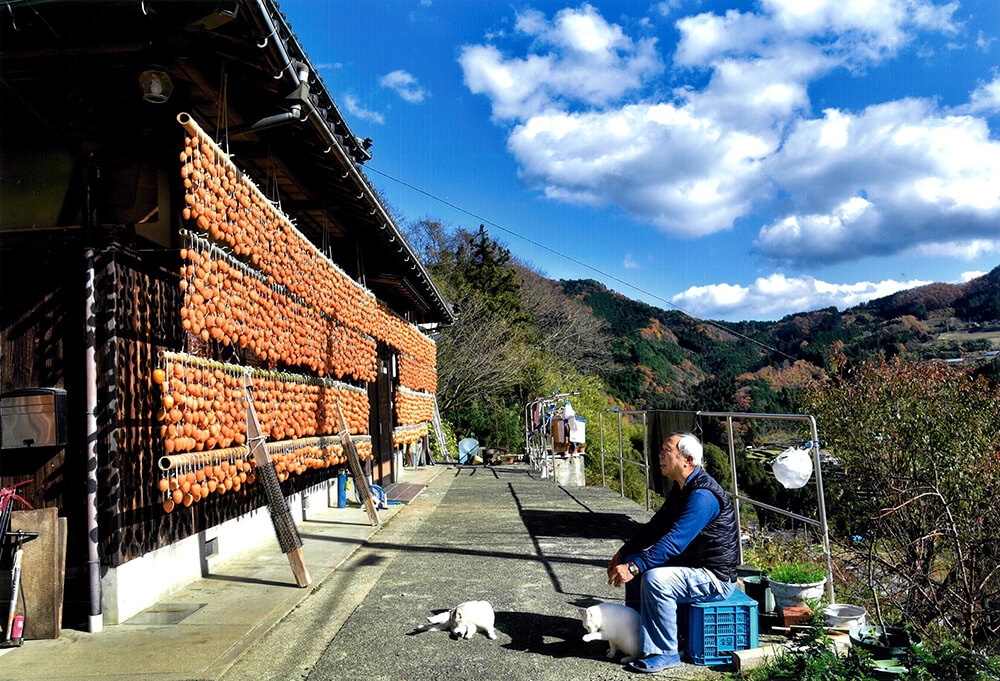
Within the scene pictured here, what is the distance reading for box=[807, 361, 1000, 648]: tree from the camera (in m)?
10.2

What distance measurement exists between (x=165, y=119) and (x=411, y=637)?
4.45m

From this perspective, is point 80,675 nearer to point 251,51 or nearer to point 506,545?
point 251,51

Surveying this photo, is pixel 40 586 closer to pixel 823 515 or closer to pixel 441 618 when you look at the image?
pixel 441 618

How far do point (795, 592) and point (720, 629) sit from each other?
1.08 meters

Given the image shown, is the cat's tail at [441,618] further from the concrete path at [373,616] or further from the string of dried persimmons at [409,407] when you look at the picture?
the string of dried persimmons at [409,407]

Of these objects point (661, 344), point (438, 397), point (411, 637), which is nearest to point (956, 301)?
point (661, 344)

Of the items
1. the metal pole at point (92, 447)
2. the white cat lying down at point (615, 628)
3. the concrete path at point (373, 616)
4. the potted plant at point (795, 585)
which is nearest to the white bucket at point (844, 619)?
the potted plant at point (795, 585)

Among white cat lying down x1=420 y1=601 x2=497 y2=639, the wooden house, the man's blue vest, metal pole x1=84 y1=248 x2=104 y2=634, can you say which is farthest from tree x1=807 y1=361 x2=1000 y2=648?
metal pole x1=84 y1=248 x2=104 y2=634

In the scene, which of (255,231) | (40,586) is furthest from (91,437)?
(255,231)

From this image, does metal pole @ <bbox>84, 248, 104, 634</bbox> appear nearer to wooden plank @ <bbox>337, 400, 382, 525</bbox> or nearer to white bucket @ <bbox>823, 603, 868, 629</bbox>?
wooden plank @ <bbox>337, 400, 382, 525</bbox>

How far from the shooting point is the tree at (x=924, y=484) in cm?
1017

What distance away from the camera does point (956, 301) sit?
51688mm

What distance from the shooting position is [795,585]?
4.96 metres

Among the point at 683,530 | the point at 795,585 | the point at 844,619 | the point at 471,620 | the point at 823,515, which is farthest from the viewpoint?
the point at 795,585
